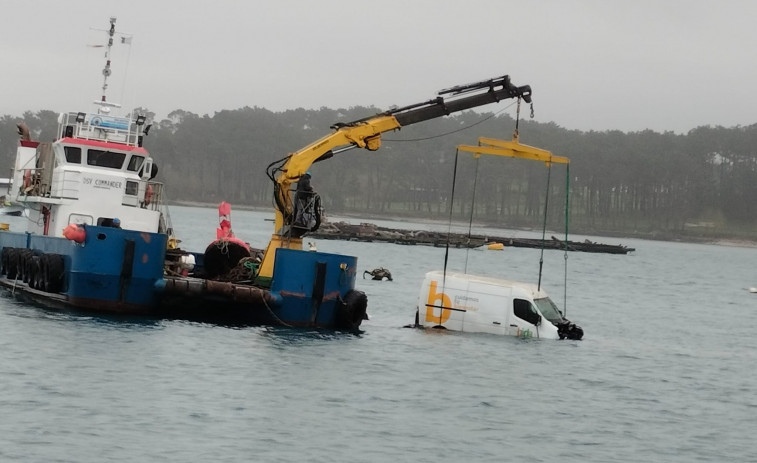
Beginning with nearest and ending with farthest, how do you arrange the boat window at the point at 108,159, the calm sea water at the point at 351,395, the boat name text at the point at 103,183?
the calm sea water at the point at 351,395 → the boat name text at the point at 103,183 → the boat window at the point at 108,159

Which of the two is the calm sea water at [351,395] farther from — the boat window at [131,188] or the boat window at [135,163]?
the boat window at [135,163]

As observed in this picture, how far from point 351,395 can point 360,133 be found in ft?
39.9

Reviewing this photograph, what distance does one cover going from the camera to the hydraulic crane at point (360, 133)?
3462cm

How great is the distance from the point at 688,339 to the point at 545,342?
1264cm

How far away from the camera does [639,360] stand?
36688mm

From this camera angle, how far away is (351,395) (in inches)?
1002

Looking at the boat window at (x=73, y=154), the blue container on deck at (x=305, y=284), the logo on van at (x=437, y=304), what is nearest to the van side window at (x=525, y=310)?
the logo on van at (x=437, y=304)

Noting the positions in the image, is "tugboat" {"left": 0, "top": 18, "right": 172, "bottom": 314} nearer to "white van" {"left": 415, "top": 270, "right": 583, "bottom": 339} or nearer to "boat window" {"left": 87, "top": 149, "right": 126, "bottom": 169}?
"boat window" {"left": 87, "top": 149, "right": 126, "bottom": 169}

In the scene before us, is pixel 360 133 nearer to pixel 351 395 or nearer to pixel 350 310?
pixel 350 310

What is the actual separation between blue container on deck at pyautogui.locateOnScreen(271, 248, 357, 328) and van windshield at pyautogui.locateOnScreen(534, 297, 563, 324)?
20.1 feet

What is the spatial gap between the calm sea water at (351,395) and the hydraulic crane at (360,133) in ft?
11.7

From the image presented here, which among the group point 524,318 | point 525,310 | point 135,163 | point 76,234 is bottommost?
A: point 524,318

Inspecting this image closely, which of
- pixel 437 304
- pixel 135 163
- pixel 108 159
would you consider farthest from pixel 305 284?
pixel 108 159

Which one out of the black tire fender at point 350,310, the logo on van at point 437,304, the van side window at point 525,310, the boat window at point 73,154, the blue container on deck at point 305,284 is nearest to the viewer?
the blue container on deck at point 305,284
